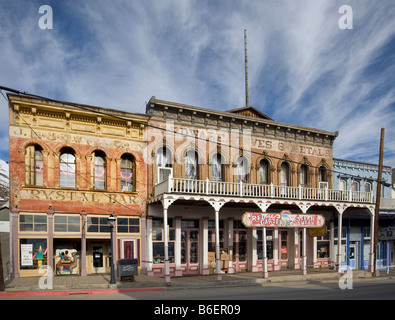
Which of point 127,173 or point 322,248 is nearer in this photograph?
point 127,173

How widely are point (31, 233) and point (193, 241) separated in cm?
850

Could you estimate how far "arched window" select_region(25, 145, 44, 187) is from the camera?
665 inches

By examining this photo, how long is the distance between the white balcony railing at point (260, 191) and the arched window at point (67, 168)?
4339 millimetres

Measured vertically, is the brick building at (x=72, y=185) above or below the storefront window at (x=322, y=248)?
above

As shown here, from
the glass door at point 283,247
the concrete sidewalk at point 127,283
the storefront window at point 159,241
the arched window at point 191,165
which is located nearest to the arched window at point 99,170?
the storefront window at point 159,241

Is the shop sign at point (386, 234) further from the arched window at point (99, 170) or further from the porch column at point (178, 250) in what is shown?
the arched window at point (99, 170)

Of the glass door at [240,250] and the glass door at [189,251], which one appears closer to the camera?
the glass door at [189,251]

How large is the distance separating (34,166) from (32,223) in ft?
8.96

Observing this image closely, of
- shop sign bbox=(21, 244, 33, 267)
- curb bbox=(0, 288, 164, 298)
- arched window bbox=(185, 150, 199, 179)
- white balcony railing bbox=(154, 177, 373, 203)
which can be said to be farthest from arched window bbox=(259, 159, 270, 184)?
shop sign bbox=(21, 244, 33, 267)

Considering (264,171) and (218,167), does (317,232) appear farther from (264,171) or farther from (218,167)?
(218,167)

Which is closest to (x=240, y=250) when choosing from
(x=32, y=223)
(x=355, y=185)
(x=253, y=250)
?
(x=253, y=250)

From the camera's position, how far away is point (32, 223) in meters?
16.5

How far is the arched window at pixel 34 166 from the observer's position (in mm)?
16891

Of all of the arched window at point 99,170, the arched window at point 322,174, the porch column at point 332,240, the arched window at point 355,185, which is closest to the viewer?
the arched window at point 99,170
